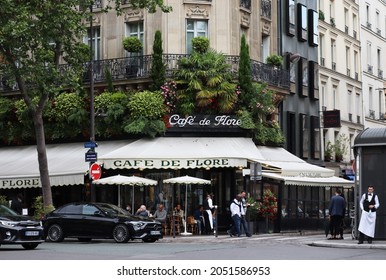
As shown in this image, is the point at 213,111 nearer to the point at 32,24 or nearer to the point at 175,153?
the point at 175,153

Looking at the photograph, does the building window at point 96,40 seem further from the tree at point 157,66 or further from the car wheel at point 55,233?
the car wheel at point 55,233

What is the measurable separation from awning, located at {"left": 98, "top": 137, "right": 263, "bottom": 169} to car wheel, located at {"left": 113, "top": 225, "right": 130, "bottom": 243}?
291 inches

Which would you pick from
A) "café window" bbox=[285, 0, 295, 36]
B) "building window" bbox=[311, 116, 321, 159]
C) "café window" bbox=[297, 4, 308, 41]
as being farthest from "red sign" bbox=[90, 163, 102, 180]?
"building window" bbox=[311, 116, 321, 159]

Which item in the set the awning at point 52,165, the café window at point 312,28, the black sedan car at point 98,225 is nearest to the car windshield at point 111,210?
the black sedan car at point 98,225

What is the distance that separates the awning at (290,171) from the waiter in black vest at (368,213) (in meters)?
10.7

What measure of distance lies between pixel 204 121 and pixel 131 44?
483 centimetres

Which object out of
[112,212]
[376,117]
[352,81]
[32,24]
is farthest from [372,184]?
[376,117]

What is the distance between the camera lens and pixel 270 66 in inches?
1663

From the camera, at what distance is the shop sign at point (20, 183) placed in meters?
38.2

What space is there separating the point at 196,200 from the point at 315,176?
19.6 feet

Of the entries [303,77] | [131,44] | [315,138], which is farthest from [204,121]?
[315,138]

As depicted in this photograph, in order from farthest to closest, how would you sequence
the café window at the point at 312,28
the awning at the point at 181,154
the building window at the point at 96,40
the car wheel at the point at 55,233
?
the café window at the point at 312,28
the building window at the point at 96,40
the awning at the point at 181,154
the car wheel at the point at 55,233

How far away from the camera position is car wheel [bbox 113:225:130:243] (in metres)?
29.1

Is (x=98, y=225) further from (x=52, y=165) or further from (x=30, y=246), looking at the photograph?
(x=52, y=165)
